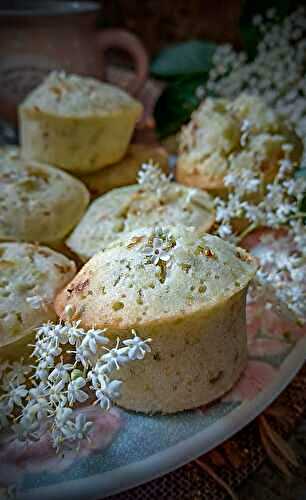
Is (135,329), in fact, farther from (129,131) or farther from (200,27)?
(200,27)

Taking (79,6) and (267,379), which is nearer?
(267,379)

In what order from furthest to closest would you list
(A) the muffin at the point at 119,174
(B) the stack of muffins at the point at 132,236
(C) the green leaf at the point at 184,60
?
(C) the green leaf at the point at 184,60 < (A) the muffin at the point at 119,174 < (B) the stack of muffins at the point at 132,236

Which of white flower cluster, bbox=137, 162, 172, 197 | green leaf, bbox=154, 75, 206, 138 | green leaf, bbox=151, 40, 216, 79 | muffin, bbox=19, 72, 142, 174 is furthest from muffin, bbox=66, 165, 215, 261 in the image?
green leaf, bbox=151, 40, 216, 79

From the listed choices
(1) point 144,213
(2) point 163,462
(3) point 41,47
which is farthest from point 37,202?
(3) point 41,47

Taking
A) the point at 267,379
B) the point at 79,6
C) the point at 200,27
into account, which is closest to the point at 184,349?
the point at 267,379


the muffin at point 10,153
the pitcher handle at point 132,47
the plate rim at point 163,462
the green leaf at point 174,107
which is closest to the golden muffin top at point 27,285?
the plate rim at point 163,462

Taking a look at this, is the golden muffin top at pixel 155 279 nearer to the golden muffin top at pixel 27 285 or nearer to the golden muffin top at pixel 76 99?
the golden muffin top at pixel 27 285
